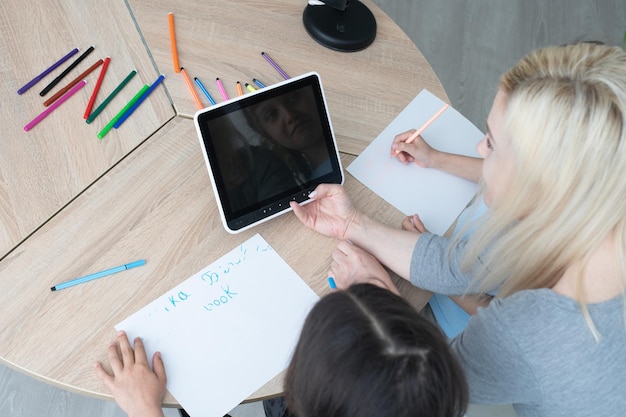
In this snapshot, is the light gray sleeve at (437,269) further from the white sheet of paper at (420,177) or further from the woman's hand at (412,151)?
the woman's hand at (412,151)

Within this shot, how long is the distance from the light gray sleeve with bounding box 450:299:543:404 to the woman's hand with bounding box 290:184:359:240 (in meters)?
0.28

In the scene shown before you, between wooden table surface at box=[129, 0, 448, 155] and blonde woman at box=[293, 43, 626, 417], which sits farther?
wooden table surface at box=[129, 0, 448, 155]

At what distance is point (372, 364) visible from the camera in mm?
618

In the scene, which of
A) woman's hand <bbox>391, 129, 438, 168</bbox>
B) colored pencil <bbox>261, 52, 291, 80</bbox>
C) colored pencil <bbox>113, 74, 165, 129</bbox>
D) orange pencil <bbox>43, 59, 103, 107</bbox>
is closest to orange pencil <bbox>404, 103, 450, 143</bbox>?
woman's hand <bbox>391, 129, 438, 168</bbox>

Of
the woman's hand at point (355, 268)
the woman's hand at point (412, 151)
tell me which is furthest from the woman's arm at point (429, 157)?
the woman's hand at point (355, 268)

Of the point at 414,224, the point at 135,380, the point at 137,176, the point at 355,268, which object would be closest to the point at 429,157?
the point at 414,224

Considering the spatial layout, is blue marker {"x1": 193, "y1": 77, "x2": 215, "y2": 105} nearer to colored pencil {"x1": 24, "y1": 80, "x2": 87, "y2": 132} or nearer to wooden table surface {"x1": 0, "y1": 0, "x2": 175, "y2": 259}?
wooden table surface {"x1": 0, "y1": 0, "x2": 175, "y2": 259}

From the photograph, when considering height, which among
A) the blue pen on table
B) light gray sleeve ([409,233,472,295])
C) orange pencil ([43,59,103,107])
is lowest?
light gray sleeve ([409,233,472,295])

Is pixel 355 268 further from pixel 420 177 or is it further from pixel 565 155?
pixel 565 155

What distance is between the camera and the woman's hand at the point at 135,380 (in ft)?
2.65

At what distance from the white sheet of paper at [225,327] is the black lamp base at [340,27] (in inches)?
19.8

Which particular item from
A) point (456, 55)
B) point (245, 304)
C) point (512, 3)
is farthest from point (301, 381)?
point (512, 3)

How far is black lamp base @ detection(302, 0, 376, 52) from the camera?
1187 mm

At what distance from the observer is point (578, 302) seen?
0.76 meters
